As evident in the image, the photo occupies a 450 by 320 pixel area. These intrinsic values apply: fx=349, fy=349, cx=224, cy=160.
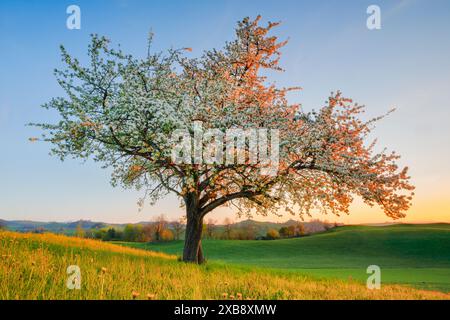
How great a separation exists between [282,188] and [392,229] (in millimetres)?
62999

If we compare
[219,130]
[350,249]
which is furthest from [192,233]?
[350,249]

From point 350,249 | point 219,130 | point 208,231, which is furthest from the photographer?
point 208,231

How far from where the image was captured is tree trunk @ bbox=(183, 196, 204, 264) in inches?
798

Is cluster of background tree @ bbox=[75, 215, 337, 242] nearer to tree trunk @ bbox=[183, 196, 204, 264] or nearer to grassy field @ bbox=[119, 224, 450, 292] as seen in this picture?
grassy field @ bbox=[119, 224, 450, 292]

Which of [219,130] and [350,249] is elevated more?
[219,130]

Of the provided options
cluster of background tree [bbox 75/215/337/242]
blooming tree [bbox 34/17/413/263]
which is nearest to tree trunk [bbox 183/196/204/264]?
blooming tree [bbox 34/17/413/263]

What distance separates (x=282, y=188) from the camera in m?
19.1

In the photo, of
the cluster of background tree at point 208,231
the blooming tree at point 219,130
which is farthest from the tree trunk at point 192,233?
the cluster of background tree at point 208,231

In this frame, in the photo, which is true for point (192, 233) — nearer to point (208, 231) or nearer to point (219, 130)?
point (219, 130)

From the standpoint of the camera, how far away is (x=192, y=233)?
20516mm

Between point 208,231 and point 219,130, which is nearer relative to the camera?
point 219,130

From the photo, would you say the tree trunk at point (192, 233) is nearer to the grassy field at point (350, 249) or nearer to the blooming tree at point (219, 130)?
the blooming tree at point (219, 130)
